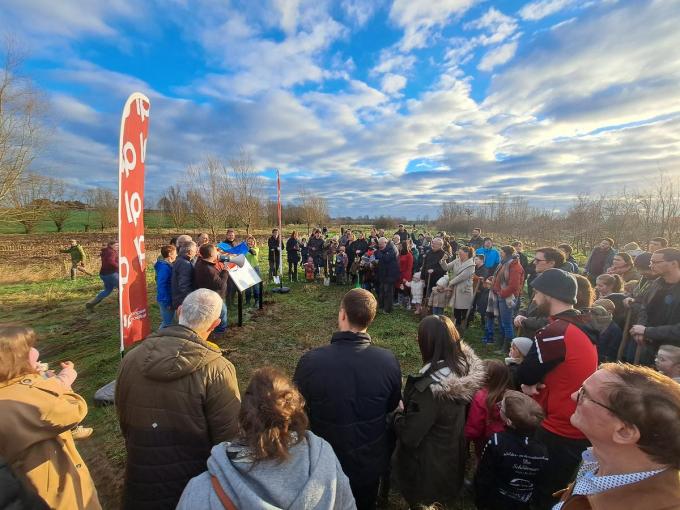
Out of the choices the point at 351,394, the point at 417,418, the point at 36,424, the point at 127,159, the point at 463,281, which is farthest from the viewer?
the point at 463,281

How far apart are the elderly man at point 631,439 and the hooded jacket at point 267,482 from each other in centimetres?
96

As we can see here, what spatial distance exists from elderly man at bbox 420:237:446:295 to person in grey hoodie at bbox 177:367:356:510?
269 inches

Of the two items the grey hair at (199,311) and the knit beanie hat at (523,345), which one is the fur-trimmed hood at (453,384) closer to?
the knit beanie hat at (523,345)

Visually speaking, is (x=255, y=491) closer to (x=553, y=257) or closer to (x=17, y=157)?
(x=553, y=257)

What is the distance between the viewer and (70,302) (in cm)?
958

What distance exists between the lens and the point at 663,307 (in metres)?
3.45

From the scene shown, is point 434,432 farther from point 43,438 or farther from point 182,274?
point 182,274

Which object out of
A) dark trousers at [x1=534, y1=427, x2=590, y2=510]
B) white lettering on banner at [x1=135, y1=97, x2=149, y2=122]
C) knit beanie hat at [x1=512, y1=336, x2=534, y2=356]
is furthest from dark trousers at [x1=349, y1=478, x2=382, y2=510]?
white lettering on banner at [x1=135, y1=97, x2=149, y2=122]

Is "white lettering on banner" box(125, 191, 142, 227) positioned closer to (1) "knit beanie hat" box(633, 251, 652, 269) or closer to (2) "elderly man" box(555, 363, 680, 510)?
(2) "elderly man" box(555, 363, 680, 510)

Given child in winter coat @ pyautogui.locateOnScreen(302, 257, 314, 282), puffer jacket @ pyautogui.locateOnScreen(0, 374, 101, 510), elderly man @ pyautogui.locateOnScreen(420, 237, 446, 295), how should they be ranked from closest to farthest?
puffer jacket @ pyautogui.locateOnScreen(0, 374, 101, 510)
elderly man @ pyautogui.locateOnScreen(420, 237, 446, 295)
child in winter coat @ pyautogui.locateOnScreen(302, 257, 314, 282)

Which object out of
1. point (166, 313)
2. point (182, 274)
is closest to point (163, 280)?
point (182, 274)

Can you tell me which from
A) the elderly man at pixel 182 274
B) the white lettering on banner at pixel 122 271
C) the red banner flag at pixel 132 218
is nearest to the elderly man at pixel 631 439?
the red banner flag at pixel 132 218

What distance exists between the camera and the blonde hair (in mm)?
1522

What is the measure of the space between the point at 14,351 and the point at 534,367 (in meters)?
3.10
